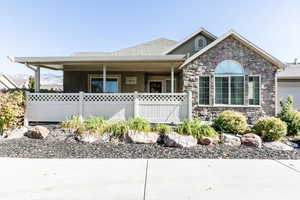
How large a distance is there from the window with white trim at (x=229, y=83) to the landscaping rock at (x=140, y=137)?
549 cm

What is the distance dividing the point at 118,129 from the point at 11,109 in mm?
4408

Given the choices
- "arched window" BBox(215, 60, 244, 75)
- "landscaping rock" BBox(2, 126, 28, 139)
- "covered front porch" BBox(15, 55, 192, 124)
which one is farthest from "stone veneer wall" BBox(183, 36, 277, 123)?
"landscaping rock" BBox(2, 126, 28, 139)

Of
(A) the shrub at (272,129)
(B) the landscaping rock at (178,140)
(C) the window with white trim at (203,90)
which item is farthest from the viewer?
(C) the window with white trim at (203,90)

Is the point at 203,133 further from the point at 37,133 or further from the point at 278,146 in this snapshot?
the point at 37,133

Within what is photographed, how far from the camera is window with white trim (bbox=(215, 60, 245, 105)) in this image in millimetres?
11914

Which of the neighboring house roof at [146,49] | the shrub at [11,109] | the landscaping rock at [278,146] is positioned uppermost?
the neighboring house roof at [146,49]

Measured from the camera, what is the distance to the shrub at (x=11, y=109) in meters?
8.60

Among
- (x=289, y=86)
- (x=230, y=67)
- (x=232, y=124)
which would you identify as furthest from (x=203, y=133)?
(x=289, y=86)

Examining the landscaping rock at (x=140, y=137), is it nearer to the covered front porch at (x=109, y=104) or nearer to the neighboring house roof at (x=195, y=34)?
the covered front porch at (x=109, y=104)
